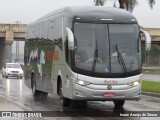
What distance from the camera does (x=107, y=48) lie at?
15195 mm

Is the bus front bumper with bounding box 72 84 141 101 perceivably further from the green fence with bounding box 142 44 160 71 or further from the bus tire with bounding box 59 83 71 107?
the green fence with bounding box 142 44 160 71

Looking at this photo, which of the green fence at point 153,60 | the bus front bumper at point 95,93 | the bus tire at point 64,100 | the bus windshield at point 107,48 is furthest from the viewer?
the green fence at point 153,60

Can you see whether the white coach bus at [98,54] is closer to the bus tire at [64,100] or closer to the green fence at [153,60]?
the bus tire at [64,100]

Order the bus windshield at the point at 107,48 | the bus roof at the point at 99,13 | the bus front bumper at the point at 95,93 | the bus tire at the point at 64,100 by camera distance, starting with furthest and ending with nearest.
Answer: the bus tire at the point at 64,100 < the bus roof at the point at 99,13 < the bus windshield at the point at 107,48 < the bus front bumper at the point at 95,93

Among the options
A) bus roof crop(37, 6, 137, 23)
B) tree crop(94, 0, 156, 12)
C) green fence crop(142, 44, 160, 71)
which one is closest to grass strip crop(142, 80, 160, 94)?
tree crop(94, 0, 156, 12)

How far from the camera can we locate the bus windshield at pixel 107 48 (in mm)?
15008

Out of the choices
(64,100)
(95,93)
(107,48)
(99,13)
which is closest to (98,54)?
(107,48)

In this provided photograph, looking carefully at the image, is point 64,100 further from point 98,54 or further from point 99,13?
point 99,13

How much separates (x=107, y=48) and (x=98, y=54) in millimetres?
352

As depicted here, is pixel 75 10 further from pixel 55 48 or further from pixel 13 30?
pixel 13 30

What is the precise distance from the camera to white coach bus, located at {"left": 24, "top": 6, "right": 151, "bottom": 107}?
48.8 feet

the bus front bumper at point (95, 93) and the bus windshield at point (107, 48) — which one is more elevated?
the bus windshield at point (107, 48)

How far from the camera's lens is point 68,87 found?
15.4 meters

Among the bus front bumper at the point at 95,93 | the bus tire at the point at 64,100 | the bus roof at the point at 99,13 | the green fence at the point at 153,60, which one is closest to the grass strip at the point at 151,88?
the bus tire at the point at 64,100
